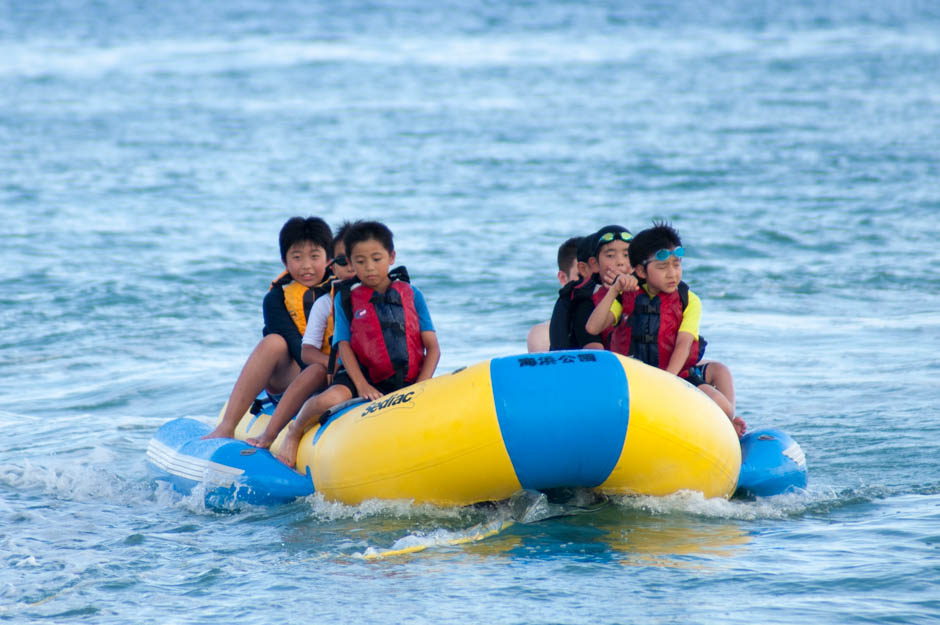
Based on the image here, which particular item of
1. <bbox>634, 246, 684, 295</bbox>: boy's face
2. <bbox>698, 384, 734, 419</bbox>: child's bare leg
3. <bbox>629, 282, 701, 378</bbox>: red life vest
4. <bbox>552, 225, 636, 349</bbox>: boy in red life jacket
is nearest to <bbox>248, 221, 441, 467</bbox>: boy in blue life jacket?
<bbox>552, 225, 636, 349</bbox>: boy in red life jacket

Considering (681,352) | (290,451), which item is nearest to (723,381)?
(681,352)

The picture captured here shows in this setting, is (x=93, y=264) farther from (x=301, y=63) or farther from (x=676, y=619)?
(x=301, y=63)

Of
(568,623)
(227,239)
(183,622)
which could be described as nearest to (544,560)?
(568,623)

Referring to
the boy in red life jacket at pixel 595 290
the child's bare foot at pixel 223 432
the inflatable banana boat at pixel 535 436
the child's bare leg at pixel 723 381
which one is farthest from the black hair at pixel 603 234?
the child's bare foot at pixel 223 432

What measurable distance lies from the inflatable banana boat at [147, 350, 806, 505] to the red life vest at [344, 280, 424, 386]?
0.40 metres

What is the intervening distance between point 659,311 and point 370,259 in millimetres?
1295

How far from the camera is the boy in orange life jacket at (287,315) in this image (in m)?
6.00

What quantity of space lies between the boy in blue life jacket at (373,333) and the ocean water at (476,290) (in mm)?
498

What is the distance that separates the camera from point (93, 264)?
42.1 ft

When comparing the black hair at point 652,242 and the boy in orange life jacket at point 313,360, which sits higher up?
the black hair at point 652,242

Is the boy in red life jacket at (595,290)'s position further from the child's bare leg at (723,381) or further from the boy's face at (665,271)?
the child's bare leg at (723,381)

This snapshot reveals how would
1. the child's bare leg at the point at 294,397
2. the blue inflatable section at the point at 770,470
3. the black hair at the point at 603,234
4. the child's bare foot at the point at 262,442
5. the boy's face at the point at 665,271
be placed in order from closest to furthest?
the blue inflatable section at the point at 770,470 → the boy's face at the point at 665,271 → the black hair at the point at 603,234 → the child's bare leg at the point at 294,397 → the child's bare foot at the point at 262,442

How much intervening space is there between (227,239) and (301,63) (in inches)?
893

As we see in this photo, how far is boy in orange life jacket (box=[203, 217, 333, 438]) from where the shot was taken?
19.7ft
